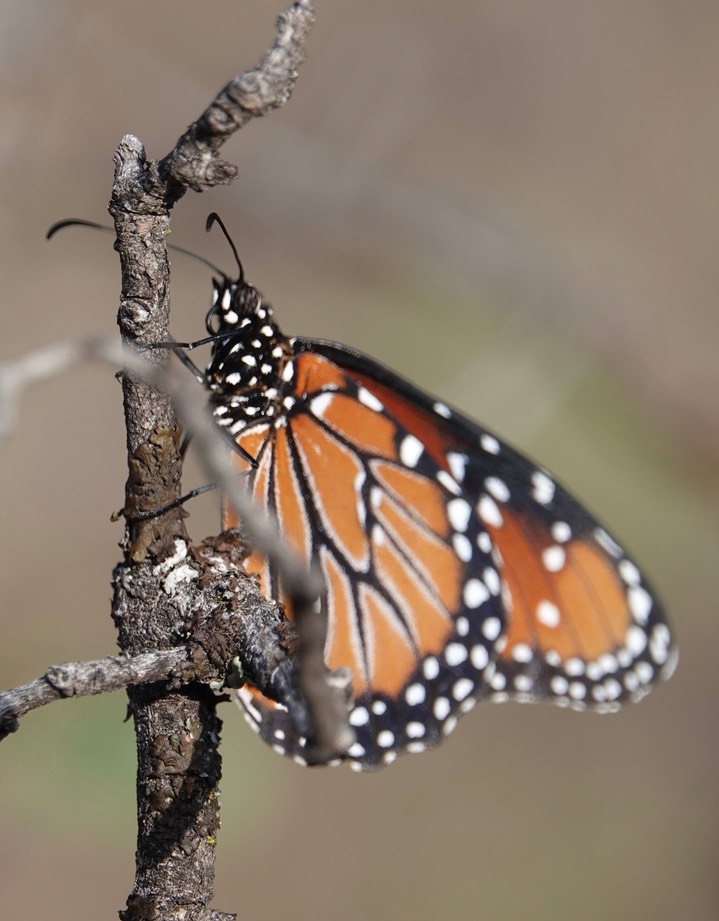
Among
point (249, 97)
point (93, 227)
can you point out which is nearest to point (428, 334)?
point (93, 227)

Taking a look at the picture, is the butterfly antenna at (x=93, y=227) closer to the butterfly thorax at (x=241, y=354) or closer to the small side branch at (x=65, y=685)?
the butterfly thorax at (x=241, y=354)

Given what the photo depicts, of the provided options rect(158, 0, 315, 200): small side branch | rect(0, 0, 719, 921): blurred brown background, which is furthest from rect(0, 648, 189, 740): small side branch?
rect(0, 0, 719, 921): blurred brown background

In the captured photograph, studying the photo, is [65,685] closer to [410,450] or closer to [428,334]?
[410,450]

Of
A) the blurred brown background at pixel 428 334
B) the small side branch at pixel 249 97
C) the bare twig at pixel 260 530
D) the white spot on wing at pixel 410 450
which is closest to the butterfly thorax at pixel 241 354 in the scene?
the white spot on wing at pixel 410 450

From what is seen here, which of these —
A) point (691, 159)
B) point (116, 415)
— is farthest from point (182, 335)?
point (691, 159)

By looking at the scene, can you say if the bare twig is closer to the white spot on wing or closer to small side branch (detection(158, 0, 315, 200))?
small side branch (detection(158, 0, 315, 200))

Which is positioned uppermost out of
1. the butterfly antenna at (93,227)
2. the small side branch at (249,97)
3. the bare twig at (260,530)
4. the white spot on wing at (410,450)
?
the butterfly antenna at (93,227)
